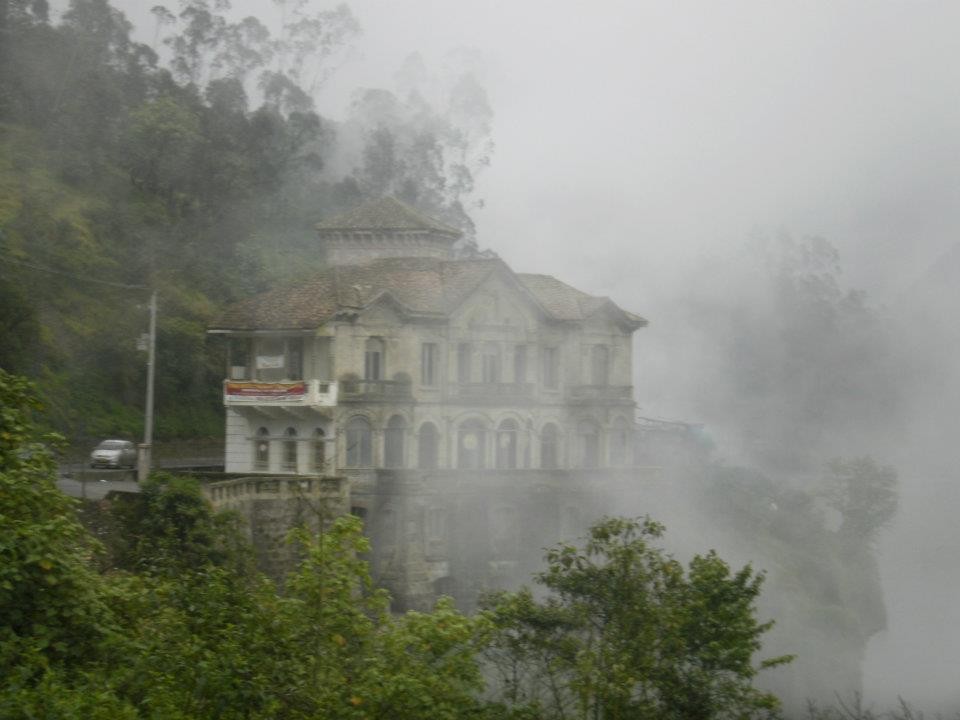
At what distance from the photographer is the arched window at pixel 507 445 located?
50500 mm

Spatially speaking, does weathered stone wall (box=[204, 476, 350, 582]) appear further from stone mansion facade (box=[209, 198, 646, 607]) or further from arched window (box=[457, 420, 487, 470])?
arched window (box=[457, 420, 487, 470])

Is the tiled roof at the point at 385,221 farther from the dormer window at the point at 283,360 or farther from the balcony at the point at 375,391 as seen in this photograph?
the balcony at the point at 375,391

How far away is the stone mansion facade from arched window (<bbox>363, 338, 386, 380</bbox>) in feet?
0.24

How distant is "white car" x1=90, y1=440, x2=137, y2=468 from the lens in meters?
47.0

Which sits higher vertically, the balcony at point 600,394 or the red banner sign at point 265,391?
the balcony at point 600,394

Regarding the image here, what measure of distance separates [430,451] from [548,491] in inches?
182

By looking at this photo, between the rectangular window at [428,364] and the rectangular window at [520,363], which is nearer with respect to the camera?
the rectangular window at [428,364]

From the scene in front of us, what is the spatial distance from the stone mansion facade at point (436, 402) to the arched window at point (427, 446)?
0.06 metres

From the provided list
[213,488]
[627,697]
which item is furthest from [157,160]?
[627,697]

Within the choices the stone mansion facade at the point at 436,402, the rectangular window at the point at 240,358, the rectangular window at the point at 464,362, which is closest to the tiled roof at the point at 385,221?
the stone mansion facade at the point at 436,402

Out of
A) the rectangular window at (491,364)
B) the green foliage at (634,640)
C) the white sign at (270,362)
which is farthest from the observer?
the rectangular window at (491,364)

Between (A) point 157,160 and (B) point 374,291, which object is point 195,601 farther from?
(A) point 157,160

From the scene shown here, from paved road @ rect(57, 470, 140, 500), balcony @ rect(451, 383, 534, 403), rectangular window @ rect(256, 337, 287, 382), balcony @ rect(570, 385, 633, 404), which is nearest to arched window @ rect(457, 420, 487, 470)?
balcony @ rect(451, 383, 534, 403)

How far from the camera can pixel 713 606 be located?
27906mm
